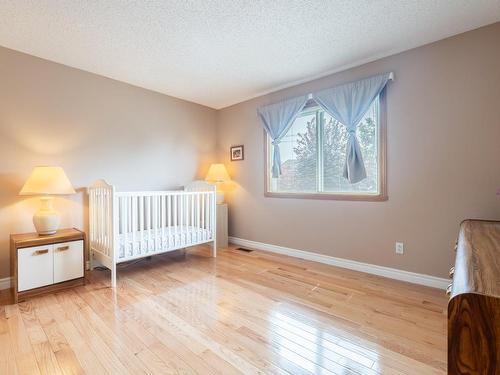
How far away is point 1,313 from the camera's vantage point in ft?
6.15

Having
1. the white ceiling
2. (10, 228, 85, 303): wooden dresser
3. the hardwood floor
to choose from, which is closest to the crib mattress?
the hardwood floor

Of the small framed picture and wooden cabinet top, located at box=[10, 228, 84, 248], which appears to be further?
the small framed picture

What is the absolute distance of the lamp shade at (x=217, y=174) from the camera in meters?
3.81

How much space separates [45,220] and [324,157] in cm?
290

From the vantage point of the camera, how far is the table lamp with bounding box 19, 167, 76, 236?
2.21m

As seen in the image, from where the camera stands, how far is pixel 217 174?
383 cm

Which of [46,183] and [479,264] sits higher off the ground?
[46,183]

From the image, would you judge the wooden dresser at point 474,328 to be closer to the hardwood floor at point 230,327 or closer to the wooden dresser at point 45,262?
the hardwood floor at point 230,327

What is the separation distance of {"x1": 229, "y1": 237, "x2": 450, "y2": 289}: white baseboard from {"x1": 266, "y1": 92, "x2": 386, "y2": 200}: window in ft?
2.33

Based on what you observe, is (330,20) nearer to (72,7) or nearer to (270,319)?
(72,7)

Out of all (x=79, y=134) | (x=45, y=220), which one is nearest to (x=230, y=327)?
(x=45, y=220)

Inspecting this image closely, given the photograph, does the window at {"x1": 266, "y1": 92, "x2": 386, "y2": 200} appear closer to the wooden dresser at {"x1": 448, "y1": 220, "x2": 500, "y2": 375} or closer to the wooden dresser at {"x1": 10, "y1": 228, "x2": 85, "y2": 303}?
the wooden dresser at {"x1": 448, "y1": 220, "x2": 500, "y2": 375}

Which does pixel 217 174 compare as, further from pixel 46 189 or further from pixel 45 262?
pixel 45 262

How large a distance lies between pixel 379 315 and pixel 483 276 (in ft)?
4.28
